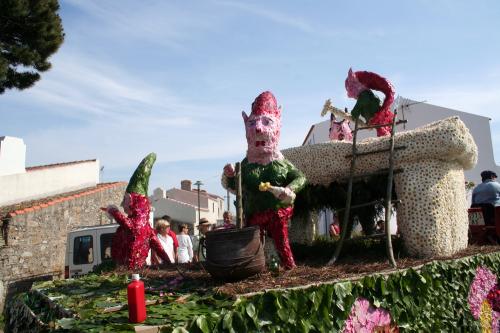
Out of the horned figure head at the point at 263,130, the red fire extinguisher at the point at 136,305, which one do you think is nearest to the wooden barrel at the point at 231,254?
the red fire extinguisher at the point at 136,305

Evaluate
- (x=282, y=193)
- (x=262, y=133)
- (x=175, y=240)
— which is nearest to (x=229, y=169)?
(x=262, y=133)

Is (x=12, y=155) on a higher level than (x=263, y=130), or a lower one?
higher

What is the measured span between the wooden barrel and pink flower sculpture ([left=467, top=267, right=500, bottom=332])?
9.19 ft

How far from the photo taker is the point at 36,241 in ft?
37.9

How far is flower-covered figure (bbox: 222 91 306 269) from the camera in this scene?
5215 millimetres

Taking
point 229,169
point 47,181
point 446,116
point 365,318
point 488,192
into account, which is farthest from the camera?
point 446,116

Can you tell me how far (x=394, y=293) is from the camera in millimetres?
4312

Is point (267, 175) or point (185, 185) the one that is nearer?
point (267, 175)

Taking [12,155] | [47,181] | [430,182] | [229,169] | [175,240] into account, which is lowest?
[175,240]

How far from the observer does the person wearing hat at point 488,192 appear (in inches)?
302

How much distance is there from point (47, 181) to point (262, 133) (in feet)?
37.2

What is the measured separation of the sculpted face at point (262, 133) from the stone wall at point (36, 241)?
7.34m

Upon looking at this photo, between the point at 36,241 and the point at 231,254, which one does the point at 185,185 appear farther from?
the point at 231,254

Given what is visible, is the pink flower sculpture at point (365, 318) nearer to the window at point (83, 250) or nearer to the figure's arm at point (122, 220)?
the figure's arm at point (122, 220)
